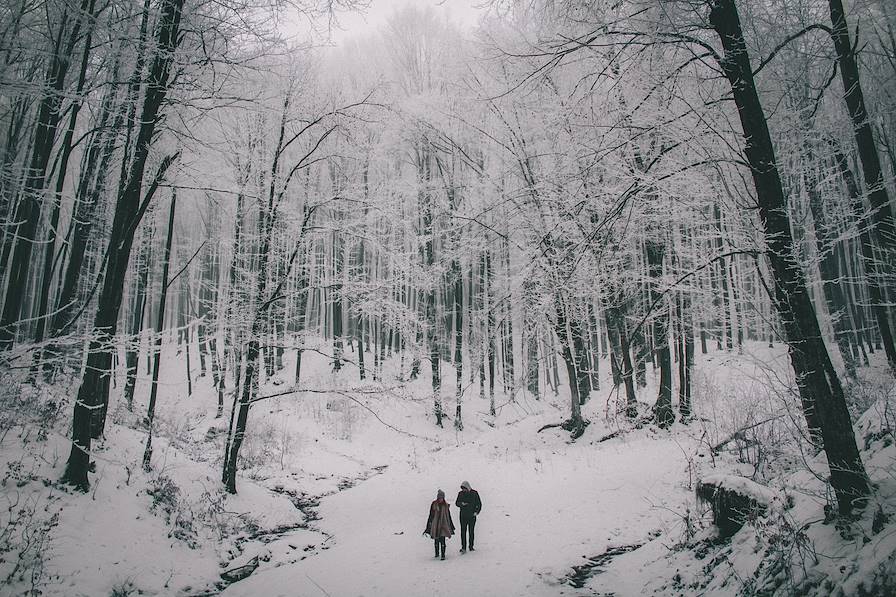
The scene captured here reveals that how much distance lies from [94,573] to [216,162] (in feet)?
22.9

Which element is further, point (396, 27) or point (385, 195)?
point (396, 27)

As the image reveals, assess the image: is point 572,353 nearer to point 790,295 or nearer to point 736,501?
point 736,501

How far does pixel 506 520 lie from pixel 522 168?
8326 millimetres

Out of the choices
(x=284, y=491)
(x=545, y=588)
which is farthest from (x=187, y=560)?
(x=545, y=588)

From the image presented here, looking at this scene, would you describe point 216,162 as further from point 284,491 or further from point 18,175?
point 284,491

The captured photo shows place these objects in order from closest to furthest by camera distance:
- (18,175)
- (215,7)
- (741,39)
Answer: (741,39)
(18,175)
(215,7)

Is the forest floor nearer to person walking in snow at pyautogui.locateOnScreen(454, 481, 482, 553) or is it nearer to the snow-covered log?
the snow-covered log

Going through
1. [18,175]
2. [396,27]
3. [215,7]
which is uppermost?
[396,27]

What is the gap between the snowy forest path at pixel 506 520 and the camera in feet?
19.9

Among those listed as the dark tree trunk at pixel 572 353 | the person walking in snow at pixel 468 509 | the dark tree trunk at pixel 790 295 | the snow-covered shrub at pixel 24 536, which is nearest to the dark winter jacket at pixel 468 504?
the person walking in snow at pixel 468 509

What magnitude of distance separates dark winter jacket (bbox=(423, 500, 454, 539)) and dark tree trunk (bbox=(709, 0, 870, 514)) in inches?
205

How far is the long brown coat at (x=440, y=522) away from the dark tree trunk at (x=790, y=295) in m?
5.19

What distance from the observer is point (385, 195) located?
30.1 feet

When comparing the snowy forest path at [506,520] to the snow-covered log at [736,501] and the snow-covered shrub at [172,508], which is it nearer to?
the snow-covered log at [736,501]
